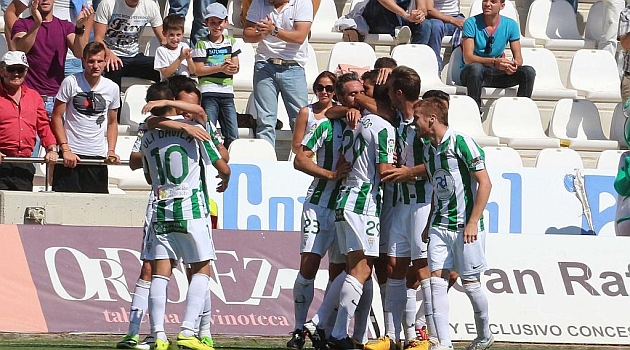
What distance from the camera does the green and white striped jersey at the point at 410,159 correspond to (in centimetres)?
927

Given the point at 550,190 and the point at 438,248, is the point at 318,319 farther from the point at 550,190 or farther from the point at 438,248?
the point at 550,190

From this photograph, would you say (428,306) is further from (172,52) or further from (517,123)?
(517,123)

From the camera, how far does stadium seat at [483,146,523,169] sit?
43.8 ft

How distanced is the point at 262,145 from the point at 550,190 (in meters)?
2.97

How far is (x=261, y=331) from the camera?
10.4 metres

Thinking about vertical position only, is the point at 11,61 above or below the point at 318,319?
above

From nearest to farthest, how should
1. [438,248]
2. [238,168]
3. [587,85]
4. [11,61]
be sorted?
[438,248] < [11,61] < [238,168] < [587,85]

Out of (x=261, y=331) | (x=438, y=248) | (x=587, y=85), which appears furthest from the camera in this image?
(x=587, y=85)

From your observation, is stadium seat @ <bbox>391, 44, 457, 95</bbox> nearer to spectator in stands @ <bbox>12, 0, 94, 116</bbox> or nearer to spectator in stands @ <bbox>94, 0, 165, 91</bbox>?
spectator in stands @ <bbox>94, 0, 165, 91</bbox>

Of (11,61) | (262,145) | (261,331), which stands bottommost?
(261,331)

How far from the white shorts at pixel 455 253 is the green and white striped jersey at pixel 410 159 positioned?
0.51 meters

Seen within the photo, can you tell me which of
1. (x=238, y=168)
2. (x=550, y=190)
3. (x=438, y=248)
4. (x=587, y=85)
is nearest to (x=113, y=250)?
(x=238, y=168)

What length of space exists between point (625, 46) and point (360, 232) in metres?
5.34

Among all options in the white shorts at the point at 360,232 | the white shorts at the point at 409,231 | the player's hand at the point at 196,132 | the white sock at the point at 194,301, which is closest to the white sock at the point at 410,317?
the white shorts at the point at 409,231
